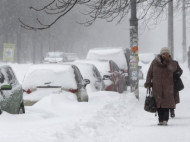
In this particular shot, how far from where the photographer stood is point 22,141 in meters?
6.07

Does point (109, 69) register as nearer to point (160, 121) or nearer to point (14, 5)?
point (160, 121)

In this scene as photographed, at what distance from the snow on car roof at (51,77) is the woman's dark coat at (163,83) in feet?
7.82

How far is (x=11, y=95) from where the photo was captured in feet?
31.4

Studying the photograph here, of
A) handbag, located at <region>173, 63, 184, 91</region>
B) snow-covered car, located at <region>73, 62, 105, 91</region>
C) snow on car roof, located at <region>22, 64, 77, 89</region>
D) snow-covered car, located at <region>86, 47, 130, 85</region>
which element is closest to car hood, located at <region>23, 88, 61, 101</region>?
snow on car roof, located at <region>22, 64, 77, 89</region>

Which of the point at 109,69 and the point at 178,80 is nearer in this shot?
the point at 178,80

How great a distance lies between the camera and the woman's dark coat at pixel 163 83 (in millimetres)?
9766

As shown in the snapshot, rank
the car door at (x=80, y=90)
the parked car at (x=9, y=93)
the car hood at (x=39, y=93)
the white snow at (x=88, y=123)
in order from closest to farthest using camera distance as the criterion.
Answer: the white snow at (x=88, y=123)
the parked car at (x=9, y=93)
the car hood at (x=39, y=93)
the car door at (x=80, y=90)

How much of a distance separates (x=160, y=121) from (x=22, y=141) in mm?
4354

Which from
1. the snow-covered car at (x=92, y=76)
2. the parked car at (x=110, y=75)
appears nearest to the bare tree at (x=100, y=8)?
the snow-covered car at (x=92, y=76)

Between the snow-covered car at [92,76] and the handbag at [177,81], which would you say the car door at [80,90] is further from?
the snow-covered car at [92,76]

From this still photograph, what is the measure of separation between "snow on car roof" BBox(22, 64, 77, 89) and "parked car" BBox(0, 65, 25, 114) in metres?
0.82

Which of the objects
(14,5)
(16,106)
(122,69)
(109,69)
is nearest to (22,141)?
(16,106)

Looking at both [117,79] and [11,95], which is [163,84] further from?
[117,79]

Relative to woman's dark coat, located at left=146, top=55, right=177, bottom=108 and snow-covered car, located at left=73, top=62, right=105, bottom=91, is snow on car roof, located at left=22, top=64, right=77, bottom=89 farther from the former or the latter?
snow-covered car, located at left=73, top=62, right=105, bottom=91
